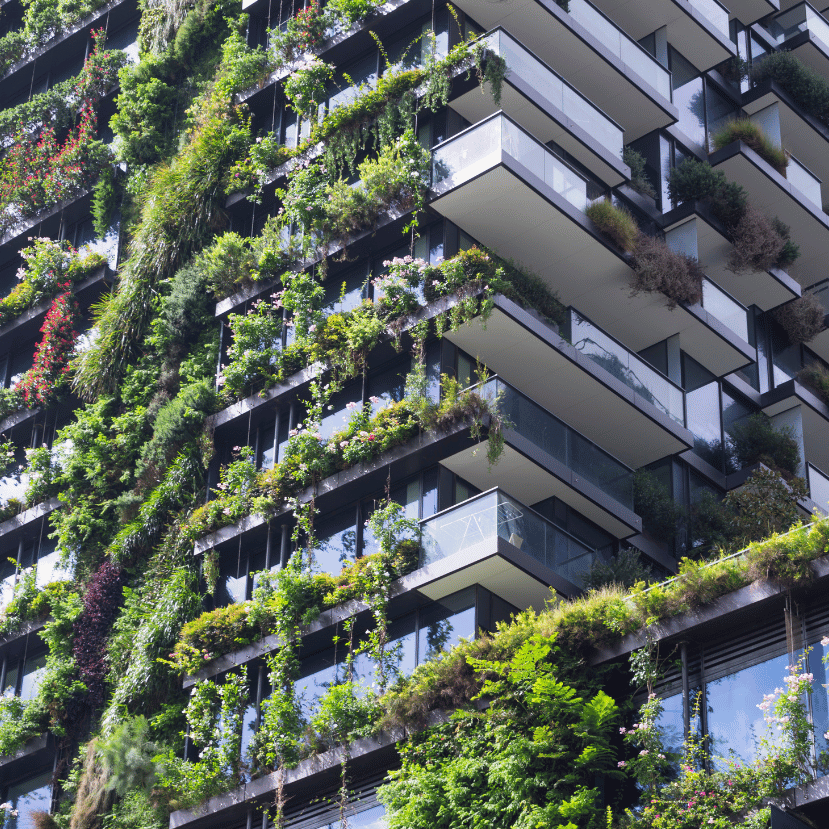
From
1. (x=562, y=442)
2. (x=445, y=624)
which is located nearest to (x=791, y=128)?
(x=562, y=442)

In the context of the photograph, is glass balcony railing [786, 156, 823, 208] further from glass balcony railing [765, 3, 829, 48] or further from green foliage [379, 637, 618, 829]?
green foliage [379, 637, 618, 829]

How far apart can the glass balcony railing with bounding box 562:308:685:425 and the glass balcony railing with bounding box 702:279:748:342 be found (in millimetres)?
2455

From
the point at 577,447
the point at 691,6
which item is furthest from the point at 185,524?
the point at 691,6

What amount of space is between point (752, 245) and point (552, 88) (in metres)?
5.77

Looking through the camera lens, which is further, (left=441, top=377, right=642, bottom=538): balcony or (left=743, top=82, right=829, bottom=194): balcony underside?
(left=743, top=82, right=829, bottom=194): balcony underside

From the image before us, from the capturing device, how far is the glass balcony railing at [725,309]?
3194 cm

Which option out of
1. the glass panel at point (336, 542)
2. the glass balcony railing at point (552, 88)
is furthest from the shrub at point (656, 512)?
the glass balcony railing at point (552, 88)

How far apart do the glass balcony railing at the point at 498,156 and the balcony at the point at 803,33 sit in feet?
37.9

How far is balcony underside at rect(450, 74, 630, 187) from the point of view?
1209 inches

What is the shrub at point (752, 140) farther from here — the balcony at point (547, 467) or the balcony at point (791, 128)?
the balcony at point (547, 467)

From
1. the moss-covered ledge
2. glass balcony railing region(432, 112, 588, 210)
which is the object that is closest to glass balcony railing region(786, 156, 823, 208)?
glass balcony railing region(432, 112, 588, 210)

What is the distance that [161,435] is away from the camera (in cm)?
3170

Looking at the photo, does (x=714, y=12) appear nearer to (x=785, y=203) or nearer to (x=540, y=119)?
(x=785, y=203)

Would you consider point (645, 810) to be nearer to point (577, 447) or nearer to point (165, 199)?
point (577, 447)
